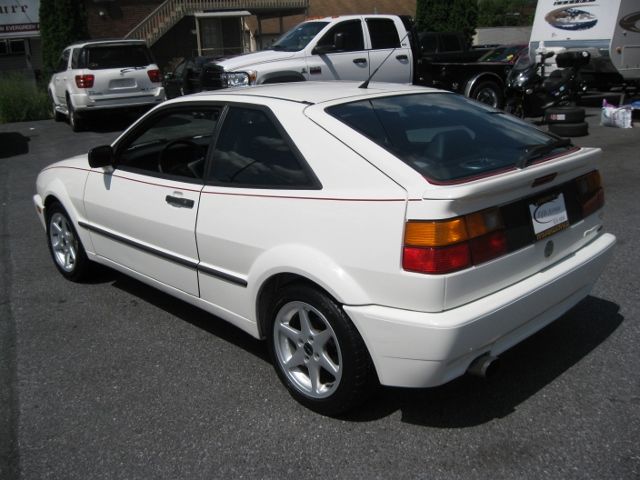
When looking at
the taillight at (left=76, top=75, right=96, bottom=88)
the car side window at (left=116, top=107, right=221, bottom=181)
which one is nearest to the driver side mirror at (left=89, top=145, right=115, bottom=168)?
the car side window at (left=116, top=107, right=221, bottom=181)

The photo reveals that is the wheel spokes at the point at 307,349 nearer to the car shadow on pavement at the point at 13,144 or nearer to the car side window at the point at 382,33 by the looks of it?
the car side window at the point at 382,33

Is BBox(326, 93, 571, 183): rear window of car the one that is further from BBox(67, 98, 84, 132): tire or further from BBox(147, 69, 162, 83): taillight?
Result: BBox(67, 98, 84, 132): tire

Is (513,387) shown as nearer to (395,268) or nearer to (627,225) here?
(395,268)

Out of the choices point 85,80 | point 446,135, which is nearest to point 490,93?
point 85,80

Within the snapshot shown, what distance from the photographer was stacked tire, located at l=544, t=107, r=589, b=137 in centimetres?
1112

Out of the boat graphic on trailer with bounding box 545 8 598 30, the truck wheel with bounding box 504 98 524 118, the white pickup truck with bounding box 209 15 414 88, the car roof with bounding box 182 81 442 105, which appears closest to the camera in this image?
the car roof with bounding box 182 81 442 105

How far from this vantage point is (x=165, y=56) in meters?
31.6

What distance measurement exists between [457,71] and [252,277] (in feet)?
Answer: 35.3

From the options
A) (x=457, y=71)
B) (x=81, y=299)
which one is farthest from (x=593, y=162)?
(x=457, y=71)

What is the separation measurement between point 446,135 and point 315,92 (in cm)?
81

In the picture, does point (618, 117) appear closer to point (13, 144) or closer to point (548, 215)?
point (548, 215)

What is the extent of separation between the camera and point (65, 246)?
525 cm

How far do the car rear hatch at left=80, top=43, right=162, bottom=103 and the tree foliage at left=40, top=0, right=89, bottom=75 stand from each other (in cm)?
1083

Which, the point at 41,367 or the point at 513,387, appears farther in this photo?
the point at 41,367
